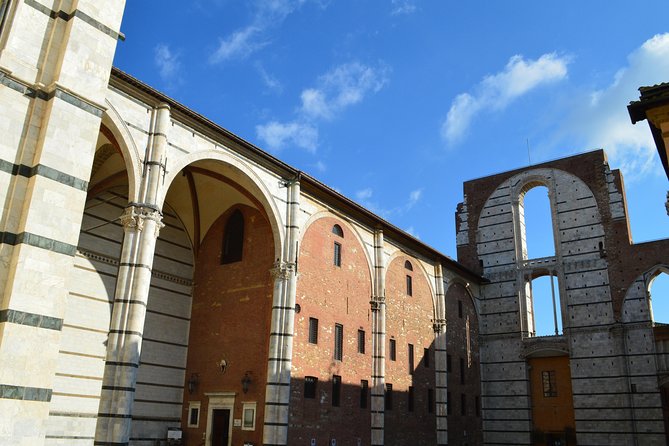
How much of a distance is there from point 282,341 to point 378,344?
605cm

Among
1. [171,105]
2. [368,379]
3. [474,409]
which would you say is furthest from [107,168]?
[474,409]

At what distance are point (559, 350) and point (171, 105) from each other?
73.2ft

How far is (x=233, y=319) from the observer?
2106 centimetres

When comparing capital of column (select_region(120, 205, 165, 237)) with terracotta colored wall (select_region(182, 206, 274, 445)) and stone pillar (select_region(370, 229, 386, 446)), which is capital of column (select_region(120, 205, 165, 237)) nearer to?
terracotta colored wall (select_region(182, 206, 274, 445))

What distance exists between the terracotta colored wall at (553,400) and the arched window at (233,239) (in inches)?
693

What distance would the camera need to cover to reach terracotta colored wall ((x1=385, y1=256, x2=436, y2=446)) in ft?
81.1

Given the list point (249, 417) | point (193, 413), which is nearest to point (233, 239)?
point (193, 413)

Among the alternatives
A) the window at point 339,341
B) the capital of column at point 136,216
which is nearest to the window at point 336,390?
the window at point 339,341

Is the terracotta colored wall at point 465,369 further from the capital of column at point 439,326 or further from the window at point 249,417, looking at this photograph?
the window at point 249,417

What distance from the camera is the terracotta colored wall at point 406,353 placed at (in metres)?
24.7

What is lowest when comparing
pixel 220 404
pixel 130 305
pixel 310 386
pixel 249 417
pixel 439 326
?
pixel 249 417

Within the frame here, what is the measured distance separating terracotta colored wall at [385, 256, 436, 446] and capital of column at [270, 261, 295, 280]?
6.76 m

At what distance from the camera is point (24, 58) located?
7.36 metres

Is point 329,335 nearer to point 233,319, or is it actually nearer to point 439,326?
point 233,319
